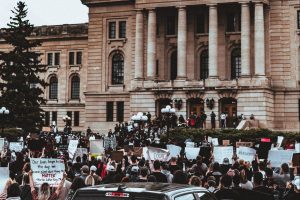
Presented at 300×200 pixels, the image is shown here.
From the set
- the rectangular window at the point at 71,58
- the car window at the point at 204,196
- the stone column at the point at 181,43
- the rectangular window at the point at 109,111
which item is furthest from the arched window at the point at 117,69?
the car window at the point at 204,196

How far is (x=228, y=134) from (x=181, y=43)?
49.1ft

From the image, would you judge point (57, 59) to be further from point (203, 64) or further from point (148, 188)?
point (148, 188)

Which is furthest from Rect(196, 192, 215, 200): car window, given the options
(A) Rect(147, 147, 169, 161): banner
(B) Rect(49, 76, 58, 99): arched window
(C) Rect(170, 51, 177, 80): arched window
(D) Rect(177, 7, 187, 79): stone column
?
(B) Rect(49, 76, 58, 99): arched window

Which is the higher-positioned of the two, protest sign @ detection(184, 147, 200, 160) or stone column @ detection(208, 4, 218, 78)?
stone column @ detection(208, 4, 218, 78)

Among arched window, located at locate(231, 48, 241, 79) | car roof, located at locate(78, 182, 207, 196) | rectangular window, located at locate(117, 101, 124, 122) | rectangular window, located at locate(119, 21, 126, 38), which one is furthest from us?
rectangular window, located at locate(119, 21, 126, 38)

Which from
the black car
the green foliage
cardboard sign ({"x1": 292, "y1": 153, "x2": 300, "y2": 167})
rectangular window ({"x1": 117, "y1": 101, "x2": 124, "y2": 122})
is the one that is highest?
rectangular window ({"x1": 117, "y1": 101, "x2": 124, "y2": 122})

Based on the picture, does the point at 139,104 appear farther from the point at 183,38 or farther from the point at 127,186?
the point at 127,186

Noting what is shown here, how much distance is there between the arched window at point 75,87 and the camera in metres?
84.4

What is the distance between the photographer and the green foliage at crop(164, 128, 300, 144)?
49.1m

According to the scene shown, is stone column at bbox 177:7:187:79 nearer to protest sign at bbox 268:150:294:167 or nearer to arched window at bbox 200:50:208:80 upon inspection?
arched window at bbox 200:50:208:80

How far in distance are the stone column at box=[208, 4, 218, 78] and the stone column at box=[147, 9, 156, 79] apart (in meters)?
6.27

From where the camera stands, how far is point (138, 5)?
211 feet

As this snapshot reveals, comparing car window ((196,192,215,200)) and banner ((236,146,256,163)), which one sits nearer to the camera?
car window ((196,192,215,200))

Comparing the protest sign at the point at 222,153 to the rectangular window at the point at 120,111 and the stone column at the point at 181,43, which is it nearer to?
the stone column at the point at 181,43
